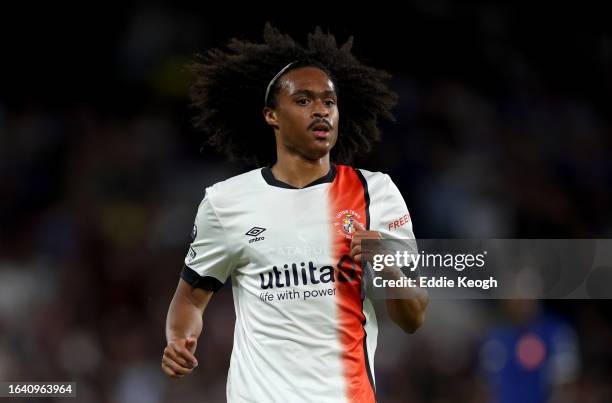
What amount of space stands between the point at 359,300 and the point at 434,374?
3719 mm

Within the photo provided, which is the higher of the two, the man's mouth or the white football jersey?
the man's mouth

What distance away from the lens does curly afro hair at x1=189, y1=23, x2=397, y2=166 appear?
4641mm

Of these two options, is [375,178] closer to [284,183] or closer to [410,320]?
[284,183]

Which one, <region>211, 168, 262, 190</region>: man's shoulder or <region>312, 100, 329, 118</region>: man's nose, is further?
<region>211, 168, 262, 190</region>: man's shoulder

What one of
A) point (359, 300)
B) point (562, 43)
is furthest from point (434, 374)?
point (562, 43)

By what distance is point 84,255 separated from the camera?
8.56 m

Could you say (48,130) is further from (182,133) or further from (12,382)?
(12,382)

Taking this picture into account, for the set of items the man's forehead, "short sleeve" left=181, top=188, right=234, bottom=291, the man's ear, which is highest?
the man's forehead

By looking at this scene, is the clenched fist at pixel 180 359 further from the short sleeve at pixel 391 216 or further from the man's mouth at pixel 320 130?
the man's mouth at pixel 320 130

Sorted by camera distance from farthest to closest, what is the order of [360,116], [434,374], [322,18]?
[322,18]
[434,374]
[360,116]

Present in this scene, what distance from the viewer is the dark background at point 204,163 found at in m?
7.70

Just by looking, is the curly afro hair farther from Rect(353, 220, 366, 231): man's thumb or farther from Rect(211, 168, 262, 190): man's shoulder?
Rect(353, 220, 366, 231): man's thumb

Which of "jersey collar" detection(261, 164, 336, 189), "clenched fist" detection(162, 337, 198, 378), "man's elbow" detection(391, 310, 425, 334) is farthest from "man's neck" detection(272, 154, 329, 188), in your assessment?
"clenched fist" detection(162, 337, 198, 378)

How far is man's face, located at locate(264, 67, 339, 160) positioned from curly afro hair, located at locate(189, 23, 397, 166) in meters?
0.27
